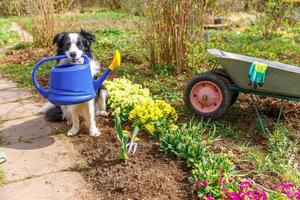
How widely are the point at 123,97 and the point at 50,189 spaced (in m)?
1.56

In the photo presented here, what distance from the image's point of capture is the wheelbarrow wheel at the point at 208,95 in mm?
3686

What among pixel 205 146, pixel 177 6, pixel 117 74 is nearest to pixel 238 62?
pixel 205 146

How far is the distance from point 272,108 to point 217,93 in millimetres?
756

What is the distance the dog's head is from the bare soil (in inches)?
33.5

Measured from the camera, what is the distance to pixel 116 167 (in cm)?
305

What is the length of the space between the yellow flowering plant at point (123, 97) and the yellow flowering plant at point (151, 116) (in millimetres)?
239

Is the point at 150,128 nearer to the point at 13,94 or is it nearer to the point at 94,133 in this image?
the point at 94,133

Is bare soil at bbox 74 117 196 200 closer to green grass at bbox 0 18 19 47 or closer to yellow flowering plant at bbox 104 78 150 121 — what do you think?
yellow flowering plant at bbox 104 78 150 121

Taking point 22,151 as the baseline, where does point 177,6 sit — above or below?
above

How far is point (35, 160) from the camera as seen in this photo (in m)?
3.27

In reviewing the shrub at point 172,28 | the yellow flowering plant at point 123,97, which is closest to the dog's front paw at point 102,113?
the yellow flowering plant at point 123,97

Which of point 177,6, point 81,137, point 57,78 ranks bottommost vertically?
point 81,137

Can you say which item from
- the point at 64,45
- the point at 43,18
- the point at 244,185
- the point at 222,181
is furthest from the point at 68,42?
the point at 43,18

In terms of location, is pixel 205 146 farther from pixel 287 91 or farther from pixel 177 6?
pixel 177 6
